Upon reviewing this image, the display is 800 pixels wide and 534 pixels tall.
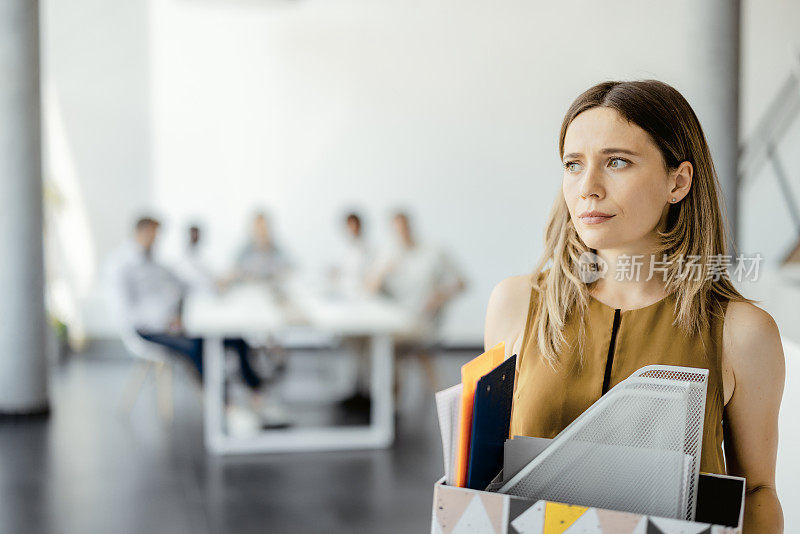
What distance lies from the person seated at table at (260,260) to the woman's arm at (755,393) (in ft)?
19.8

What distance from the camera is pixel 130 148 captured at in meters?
7.70

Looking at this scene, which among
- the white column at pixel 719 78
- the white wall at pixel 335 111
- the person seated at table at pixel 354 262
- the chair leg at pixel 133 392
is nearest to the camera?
the white column at pixel 719 78

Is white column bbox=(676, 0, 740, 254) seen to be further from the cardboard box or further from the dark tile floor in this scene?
the cardboard box

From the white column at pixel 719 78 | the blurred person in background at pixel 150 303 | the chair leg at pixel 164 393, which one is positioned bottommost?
the chair leg at pixel 164 393

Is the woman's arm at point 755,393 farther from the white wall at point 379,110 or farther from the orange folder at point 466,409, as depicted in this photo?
the white wall at point 379,110

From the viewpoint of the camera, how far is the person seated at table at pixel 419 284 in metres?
5.64

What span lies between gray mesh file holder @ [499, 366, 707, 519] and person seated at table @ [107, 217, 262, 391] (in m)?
4.69

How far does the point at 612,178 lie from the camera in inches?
40.1

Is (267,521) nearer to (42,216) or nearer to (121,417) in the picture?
(121,417)

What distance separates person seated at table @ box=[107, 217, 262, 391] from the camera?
5359 mm

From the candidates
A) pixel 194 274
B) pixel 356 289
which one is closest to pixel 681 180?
pixel 356 289

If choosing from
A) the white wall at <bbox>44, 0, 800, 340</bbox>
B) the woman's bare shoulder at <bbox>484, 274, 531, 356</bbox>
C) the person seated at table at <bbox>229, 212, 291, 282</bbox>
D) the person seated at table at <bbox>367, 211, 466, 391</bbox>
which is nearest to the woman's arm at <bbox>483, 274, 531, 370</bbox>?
the woman's bare shoulder at <bbox>484, 274, 531, 356</bbox>

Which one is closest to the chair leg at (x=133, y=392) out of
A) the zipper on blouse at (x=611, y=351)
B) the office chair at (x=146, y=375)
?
the office chair at (x=146, y=375)

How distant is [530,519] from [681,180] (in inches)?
19.4
